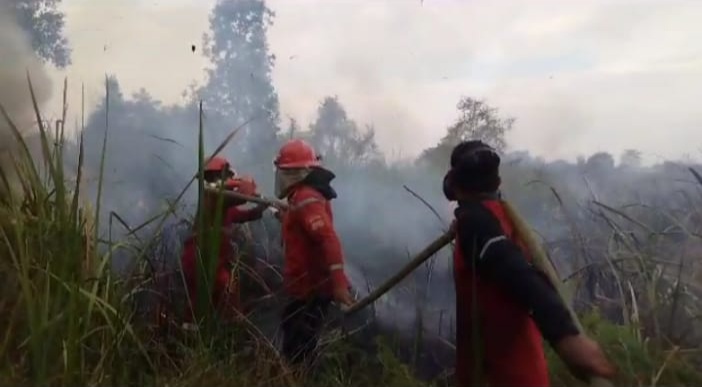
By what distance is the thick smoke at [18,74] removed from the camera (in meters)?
7.25

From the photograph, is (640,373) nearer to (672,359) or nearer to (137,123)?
(672,359)

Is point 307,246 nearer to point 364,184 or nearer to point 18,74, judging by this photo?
point 364,184

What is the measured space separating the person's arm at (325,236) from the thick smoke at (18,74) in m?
2.06

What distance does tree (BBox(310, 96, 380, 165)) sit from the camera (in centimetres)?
840

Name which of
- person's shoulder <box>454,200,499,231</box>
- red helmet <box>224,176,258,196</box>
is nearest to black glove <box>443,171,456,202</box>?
person's shoulder <box>454,200,499,231</box>

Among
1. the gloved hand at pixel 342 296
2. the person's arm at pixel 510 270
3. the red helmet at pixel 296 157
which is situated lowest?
the gloved hand at pixel 342 296

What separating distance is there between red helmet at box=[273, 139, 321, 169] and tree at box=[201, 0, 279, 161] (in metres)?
1.97

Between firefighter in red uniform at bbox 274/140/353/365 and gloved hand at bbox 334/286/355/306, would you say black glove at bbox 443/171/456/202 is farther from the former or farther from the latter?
gloved hand at bbox 334/286/355/306

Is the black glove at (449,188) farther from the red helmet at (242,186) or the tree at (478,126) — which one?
the tree at (478,126)

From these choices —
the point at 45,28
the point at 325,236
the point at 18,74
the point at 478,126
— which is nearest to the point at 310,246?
the point at 325,236

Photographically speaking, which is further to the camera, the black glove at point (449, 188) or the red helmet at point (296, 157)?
the red helmet at point (296, 157)

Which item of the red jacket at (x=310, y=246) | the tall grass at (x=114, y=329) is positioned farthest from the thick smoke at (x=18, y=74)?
the tall grass at (x=114, y=329)

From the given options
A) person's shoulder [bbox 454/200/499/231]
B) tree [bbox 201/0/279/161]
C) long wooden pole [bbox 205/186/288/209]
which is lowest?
person's shoulder [bbox 454/200/499/231]

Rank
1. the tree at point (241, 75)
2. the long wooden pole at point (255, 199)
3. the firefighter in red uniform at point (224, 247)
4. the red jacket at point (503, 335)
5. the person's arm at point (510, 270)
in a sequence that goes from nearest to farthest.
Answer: the person's arm at point (510, 270)
the red jacket at point (503, 335)
the firefighter in red uniform at point (224, 247)
the long wooden pole at point (255, 199)
the tree at point (241, 75)
